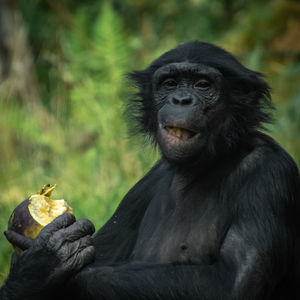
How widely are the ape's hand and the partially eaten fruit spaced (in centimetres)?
5

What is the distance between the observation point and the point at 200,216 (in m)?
3.84

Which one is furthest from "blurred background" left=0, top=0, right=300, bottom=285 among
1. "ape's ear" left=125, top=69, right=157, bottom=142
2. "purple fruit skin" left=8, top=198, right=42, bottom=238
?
"purple fruit skin" left=8, top=198, right=42, bottom=238

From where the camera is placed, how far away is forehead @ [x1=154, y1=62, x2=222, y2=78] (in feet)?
12.5

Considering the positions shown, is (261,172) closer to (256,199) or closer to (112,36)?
(256,199)

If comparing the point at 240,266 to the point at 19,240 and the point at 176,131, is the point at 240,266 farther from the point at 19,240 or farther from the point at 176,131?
the point at 19,240

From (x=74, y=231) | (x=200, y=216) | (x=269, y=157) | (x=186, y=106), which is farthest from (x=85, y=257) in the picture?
(x=269, y=157)

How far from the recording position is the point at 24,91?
34.1ft

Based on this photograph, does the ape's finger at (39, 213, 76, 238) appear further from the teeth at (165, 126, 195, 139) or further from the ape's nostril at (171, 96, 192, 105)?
the ape's nostril at (171, 96, 192, 105)

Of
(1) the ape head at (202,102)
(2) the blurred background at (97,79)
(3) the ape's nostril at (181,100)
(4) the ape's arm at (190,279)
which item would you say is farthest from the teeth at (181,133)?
(2) the blurred background at (97,79)

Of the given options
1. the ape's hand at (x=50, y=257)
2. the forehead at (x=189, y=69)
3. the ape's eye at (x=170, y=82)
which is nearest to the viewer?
the ape's hand at (x=50, y=257)

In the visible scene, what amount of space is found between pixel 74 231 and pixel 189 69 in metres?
1.19

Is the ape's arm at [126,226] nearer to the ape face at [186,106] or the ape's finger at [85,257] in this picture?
the ape face at [186,106]

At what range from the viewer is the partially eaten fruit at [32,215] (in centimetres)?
359

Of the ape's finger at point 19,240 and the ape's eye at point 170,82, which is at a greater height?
the ape's eye at point 170,82
